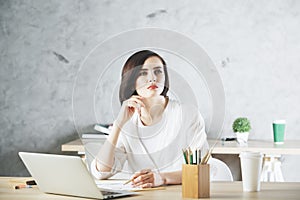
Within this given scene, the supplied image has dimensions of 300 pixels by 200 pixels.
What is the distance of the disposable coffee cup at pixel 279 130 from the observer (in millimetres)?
3584

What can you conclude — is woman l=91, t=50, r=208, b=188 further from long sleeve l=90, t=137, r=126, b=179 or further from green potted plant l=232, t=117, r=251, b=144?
green potted plant l=232, t=117, r=251, b=144

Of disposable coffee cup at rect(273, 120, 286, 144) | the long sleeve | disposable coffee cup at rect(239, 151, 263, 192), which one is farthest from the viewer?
disposable coffee cup at rect(273, 120, 286, 144)

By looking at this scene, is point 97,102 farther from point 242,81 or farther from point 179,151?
point 242,81

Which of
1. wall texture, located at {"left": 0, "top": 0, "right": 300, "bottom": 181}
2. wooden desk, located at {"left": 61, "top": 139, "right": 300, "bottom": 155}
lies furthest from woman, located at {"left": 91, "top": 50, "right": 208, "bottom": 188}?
wall texture, located at {"left": 0, "top": 0, "right": 300, "bottom": 181}

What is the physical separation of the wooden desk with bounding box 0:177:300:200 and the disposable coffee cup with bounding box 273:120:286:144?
1.52 meters

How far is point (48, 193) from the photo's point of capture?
194 centimetres

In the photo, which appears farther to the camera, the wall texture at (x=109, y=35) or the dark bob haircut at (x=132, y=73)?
the wall texture at (x=109, y=35)

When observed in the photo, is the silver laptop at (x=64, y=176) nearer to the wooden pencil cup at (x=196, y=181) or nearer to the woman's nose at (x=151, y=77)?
the wooden pencil cup at (x=196, y=181)

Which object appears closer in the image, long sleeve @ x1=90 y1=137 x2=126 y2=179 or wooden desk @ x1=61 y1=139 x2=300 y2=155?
long sleeve @ x1=90 y1=137 x2=126 y2=179

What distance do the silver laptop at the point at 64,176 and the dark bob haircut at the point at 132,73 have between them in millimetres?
357

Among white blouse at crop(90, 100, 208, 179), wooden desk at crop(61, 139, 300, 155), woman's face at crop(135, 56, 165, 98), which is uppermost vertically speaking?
woman's face at crop(135, 56, 165, 98)

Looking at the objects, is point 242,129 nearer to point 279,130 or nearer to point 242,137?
point 242,137

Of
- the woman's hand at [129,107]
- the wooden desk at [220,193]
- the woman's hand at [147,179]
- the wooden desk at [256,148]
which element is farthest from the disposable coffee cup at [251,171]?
the wooden desk at [256,148]

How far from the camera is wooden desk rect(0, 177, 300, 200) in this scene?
6.07 feet
